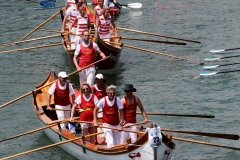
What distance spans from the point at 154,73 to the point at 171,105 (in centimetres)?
227

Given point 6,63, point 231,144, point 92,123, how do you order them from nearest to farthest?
point 92,123, point 231,144, point 6,63

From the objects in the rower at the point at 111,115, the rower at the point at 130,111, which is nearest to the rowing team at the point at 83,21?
the rower at the point at 111,115

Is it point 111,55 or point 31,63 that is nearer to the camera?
point 111,55

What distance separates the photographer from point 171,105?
49.6 ft

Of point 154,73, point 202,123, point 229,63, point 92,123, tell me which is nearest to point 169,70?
point 154,73

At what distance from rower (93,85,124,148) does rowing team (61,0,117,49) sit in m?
4.51

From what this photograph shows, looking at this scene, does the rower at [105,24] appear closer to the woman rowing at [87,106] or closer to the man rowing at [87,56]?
the man rowing at [87,56]

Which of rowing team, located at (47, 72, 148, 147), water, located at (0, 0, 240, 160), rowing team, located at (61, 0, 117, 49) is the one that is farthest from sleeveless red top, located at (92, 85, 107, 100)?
rowing team, located at (61, 0, 117, 49)

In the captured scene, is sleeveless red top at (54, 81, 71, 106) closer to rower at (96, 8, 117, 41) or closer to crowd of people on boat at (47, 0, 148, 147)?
crowd of people on boat at (47, 0, 148, 147)

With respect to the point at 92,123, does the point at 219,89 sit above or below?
below

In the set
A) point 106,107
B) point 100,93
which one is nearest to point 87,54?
point 100,93

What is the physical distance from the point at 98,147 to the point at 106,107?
2.26 ft

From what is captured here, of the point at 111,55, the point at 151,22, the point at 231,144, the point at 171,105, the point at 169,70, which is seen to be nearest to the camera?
the point at 231,144

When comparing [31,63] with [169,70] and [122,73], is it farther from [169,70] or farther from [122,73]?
[169,70]
